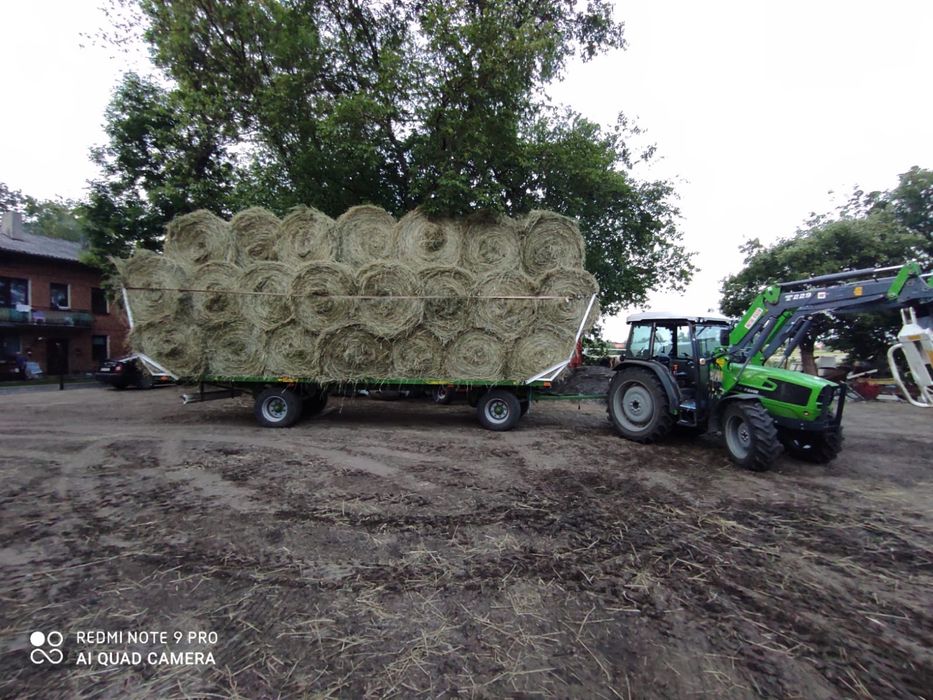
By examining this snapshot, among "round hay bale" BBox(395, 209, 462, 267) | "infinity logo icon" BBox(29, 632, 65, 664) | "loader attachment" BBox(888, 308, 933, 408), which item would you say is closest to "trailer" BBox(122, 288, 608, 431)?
"round hay bale" BBox(395, 209, 462, 267)

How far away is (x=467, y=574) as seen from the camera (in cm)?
298

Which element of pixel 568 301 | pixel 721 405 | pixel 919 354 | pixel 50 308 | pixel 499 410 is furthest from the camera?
pixel 50 308

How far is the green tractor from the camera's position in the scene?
528cm

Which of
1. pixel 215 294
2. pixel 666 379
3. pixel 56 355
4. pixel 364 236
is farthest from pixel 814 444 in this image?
pixel 56 355

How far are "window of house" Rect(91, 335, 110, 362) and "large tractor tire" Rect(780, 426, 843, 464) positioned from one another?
30097mm

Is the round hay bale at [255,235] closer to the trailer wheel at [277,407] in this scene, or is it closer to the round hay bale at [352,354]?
the round hay bale at [352,354]

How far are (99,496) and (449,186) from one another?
21.5 ft

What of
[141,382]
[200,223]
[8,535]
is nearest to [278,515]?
[8,535]

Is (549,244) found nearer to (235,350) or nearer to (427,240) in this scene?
(427,240)

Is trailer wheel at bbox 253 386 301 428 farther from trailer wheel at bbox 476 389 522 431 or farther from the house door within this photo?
the house door

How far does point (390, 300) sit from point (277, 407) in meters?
2.87

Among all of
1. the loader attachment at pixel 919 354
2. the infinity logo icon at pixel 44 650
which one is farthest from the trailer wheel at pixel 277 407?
the loader attachment at pixel 919 354

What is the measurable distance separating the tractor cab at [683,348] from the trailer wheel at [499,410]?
6.79 ft

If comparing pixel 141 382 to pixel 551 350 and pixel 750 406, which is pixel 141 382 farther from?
pixel 750 406
